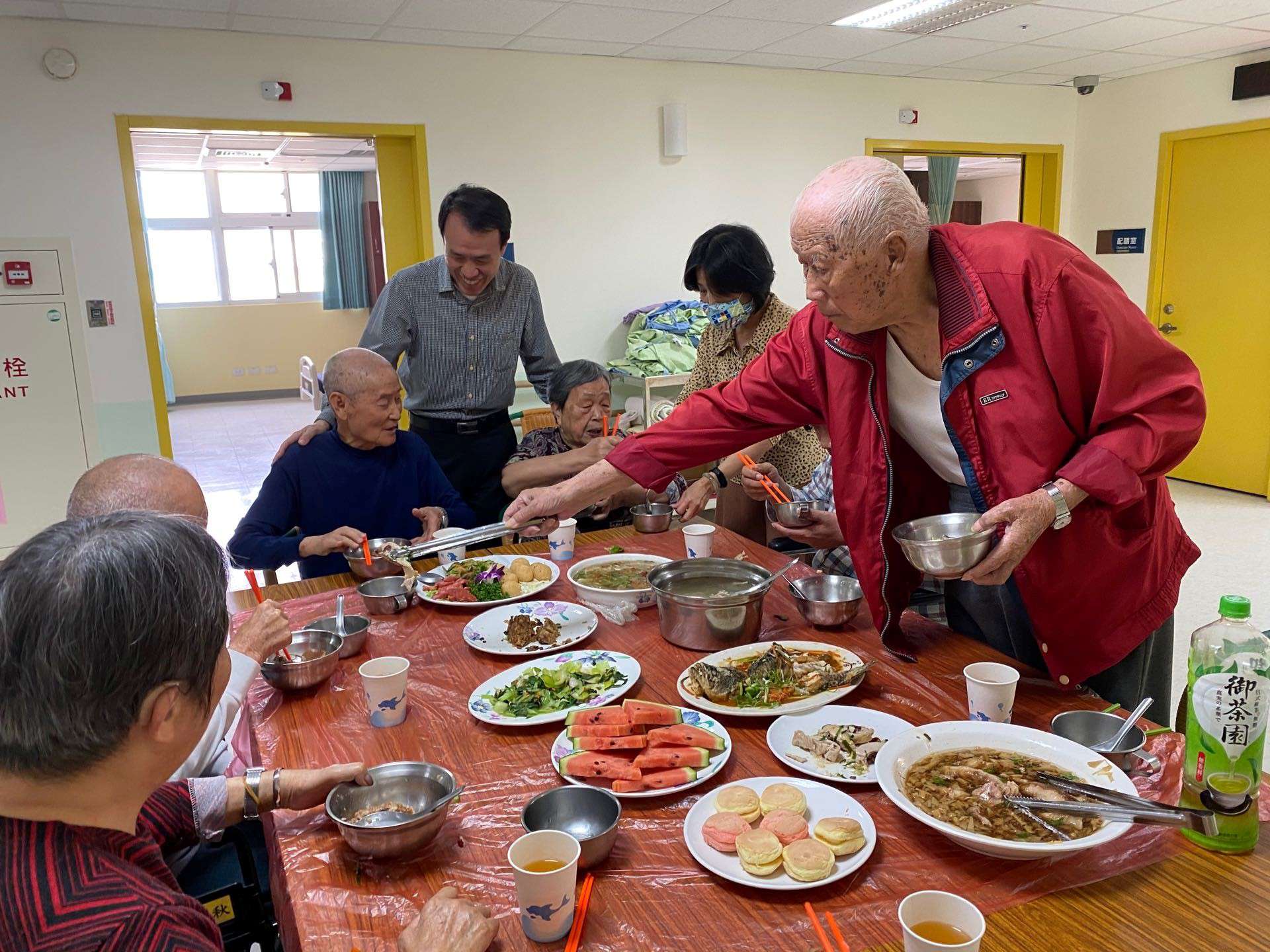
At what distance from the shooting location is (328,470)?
280 cm

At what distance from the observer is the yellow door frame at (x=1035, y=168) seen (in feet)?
22.7

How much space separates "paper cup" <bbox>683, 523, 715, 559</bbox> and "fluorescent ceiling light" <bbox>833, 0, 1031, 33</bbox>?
11.9 feet

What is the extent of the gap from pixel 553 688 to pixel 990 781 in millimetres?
772

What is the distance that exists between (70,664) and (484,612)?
1.25 meters

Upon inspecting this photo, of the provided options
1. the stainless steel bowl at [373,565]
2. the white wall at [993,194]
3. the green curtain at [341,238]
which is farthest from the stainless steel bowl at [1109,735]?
the green curtain at [341,238]

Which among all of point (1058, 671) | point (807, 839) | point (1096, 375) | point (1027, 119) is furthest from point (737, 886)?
point (1027, 119)

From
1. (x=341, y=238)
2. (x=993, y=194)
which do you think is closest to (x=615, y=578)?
(x=341, y=238)

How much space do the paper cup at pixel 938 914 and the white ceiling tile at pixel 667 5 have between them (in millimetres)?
4492

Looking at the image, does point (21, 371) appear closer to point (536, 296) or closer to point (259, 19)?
point (259, 19)

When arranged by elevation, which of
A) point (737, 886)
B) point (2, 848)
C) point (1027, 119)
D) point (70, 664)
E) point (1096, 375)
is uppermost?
point (1027, 119)

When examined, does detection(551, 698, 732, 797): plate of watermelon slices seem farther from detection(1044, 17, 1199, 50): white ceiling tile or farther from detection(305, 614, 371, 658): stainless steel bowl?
detection(1044, 17, 1199, 50): white ceiling tile

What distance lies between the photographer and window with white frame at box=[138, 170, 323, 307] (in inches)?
457

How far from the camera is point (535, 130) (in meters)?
5.61

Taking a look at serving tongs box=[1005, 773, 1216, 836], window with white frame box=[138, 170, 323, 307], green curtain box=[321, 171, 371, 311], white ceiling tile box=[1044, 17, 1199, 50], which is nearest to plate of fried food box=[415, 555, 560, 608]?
serving tongs box=[1005, 773, 1216, 836]
